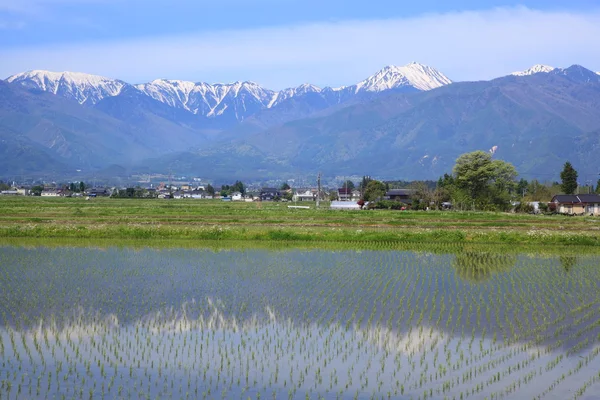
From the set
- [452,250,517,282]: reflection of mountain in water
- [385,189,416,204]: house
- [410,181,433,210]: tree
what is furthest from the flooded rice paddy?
[385,189,416,204]: house

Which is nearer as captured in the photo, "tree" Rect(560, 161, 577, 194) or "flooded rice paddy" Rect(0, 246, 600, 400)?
"flooded rice paddy" Rect(0, 246, 600, 400)

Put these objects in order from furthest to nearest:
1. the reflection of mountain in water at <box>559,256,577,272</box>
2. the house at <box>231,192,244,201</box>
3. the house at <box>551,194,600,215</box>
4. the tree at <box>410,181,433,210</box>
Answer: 1. the house at <box>231,192,244,201</box>
2. the tree at <box>410,181,433,210</box>
3. the house at <box>551,194,600,215</box>
4. the reflection of mountain in water at <box>559,256,577,272</box>

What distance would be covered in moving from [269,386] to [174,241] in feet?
Answer: 68.8

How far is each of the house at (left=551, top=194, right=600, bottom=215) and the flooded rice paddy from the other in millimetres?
40634

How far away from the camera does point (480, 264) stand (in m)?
24.2

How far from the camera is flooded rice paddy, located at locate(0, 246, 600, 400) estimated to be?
34.8 feet

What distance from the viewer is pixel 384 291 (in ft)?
60.3

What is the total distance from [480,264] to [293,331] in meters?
12.0

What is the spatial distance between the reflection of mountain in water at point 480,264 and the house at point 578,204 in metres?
36.5

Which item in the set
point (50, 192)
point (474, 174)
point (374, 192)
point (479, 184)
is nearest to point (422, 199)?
point (479, 184)

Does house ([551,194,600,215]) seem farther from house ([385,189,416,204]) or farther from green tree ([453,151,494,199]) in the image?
house ([385,189,416,204])

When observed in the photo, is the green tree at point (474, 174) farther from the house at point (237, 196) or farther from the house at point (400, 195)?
the house at point (237, 196)

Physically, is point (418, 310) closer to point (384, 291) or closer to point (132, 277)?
point (384, 291)

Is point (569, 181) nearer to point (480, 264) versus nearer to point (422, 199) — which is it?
point (422, 199)
